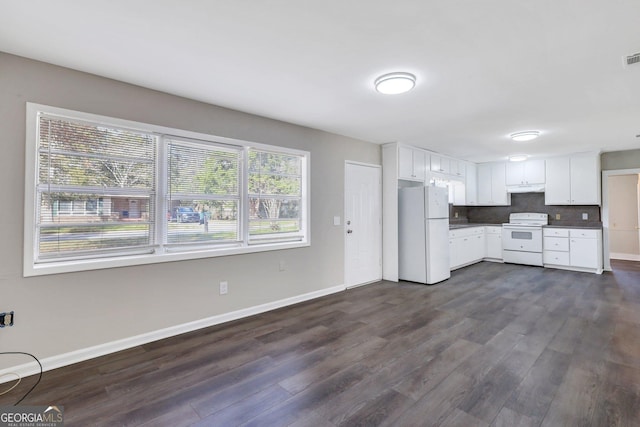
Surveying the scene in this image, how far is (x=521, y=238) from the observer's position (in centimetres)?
643

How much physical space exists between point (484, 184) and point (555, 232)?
1804 mm

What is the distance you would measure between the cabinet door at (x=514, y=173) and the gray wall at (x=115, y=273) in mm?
5250

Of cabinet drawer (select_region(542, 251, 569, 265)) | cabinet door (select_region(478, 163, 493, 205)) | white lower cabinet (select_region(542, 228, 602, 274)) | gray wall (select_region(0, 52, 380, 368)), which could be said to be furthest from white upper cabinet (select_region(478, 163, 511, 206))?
gray wall (select_region(0, 52, 380, 368))

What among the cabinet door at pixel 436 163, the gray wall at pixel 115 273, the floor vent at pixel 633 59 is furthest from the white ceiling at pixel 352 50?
the cabinet door at pixel 436 163

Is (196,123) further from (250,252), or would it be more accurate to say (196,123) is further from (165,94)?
(250,252)

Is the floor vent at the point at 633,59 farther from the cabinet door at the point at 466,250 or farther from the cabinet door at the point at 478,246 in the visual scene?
the cabinet door at the point at 478,246

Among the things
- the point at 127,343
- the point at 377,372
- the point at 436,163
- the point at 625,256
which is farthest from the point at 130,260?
the point at 625,256

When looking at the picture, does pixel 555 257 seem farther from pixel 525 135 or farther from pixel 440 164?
pixel 525 135

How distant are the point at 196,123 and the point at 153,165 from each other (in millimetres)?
630

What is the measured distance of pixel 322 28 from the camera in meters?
1.93

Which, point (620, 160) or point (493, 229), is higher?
point (620, 160)

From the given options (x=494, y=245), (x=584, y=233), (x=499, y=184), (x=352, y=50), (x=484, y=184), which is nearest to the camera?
(x=352, y=50)

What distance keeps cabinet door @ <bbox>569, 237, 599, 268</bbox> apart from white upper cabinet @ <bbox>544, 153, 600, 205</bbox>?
0.78 meters

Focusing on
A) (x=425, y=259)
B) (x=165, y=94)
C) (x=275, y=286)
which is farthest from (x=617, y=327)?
(x=165, y=94)
